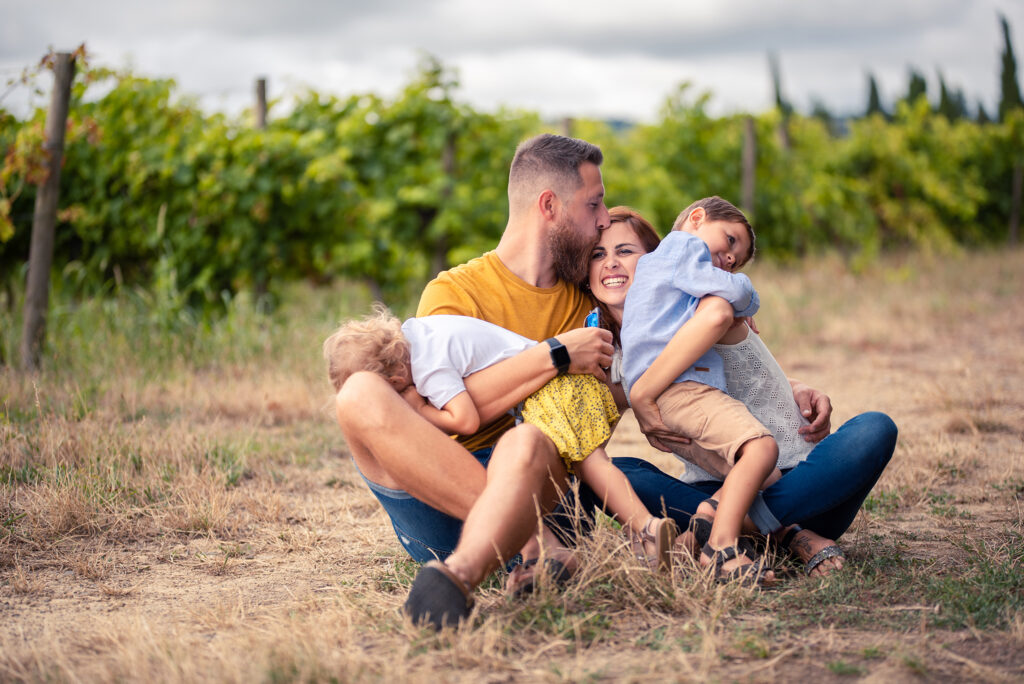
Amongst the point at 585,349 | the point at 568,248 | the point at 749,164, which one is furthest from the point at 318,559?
the point at 749,164

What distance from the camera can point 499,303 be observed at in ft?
10.2

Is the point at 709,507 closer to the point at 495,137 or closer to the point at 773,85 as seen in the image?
the point at 495,137

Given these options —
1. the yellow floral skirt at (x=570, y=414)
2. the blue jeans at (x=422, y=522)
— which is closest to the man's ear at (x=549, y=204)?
the yellow floral skirt at (x=570, y=414)

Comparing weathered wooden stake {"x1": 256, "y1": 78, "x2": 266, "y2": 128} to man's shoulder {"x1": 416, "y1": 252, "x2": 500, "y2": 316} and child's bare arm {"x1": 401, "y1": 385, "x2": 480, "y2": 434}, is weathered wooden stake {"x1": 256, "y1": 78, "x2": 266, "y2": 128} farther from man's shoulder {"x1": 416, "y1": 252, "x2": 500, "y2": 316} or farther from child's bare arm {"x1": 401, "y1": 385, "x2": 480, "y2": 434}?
child's bare arm {"x1": 401, "y1": 385, "x2": 480, "y2": 434}

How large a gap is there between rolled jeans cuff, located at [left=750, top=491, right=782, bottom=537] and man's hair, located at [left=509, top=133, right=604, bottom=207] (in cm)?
123

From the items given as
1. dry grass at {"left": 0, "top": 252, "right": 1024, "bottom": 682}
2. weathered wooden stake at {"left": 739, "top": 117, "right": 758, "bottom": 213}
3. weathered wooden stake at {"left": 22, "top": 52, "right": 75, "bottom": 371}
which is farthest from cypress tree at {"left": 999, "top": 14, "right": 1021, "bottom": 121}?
weathered wooden stake at {"left": 22, "top": 52, "right": 75, "bottom": 371}

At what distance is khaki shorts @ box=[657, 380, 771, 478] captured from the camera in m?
2.73

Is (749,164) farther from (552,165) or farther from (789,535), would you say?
(789,535)

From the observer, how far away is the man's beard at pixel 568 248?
124 inches

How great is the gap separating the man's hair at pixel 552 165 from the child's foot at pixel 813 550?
138 centimetres

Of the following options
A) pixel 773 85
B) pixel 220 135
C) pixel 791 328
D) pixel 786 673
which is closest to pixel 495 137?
pixel 220 135

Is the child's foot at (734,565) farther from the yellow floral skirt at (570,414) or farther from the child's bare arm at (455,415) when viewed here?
the child's bare arm at (455,415)

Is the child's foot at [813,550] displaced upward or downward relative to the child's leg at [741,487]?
downward

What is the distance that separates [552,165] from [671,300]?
67 centimetres
